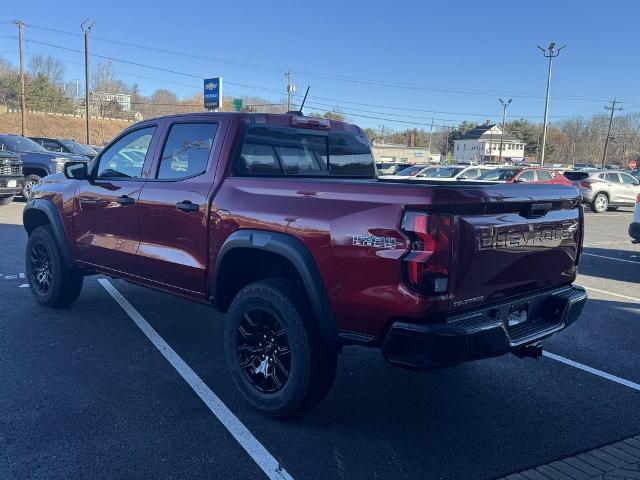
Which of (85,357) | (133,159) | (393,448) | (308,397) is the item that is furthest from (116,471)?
(133,159)

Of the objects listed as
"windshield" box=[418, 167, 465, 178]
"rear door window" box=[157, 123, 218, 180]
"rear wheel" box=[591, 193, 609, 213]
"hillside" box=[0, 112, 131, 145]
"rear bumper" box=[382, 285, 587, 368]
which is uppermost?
"hillside" box=[0, 112, 131, 145]

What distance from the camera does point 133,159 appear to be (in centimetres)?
486

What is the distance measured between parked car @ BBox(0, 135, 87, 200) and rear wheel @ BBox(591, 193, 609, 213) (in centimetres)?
1733

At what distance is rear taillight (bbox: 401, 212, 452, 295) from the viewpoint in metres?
2.80

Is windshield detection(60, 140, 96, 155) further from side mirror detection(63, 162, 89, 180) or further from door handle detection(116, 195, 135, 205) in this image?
door handle detection(116, 195, 135, 205)

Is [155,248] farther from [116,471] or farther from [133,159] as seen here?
[116,471]

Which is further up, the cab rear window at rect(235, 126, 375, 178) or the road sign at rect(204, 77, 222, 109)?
the road sign at rect(204, 77, 222, 109)

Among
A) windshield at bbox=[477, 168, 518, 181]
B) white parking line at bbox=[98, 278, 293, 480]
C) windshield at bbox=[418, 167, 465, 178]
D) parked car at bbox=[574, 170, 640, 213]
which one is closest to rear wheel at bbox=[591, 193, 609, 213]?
parked car at bbox=[574, 170, 640, 213]

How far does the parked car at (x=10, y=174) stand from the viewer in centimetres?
1413

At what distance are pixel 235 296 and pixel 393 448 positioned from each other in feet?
4.71

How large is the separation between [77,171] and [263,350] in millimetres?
2854

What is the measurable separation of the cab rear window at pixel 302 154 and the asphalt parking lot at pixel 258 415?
5.19 feet

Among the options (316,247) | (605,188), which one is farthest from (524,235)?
(605,188)

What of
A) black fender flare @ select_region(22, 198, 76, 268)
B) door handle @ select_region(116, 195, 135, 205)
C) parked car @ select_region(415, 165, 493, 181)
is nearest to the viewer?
door handle @ select_region(116, 195, 135, 205)
